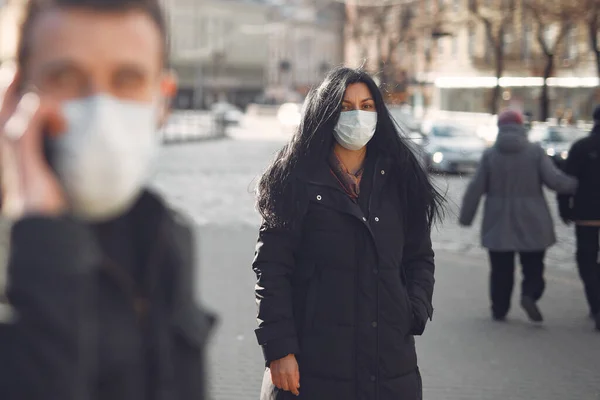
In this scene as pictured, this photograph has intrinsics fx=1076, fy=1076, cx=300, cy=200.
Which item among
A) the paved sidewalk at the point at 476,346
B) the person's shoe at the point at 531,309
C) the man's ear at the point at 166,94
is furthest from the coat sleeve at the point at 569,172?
the man's ear at the point at 166,94

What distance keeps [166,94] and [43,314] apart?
0.51 meters

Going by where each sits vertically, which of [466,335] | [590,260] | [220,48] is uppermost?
[220,48]

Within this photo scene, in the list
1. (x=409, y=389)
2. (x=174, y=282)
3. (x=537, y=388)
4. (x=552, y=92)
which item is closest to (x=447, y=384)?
(x=537, y=388)

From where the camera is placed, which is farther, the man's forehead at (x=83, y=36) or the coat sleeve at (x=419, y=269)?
the coat sleeve at (x=419, y=269)

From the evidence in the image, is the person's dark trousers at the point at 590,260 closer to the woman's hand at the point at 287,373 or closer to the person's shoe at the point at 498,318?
the person's shoe at the point at 498,318

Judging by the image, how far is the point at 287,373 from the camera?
3.71 metres

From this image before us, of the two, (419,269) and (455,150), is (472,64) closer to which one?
(455,150)

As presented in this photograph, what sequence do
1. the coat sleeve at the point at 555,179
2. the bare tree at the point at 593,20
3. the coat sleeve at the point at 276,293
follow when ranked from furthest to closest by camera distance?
the bare tree at the point at 593,20
the coat sleeve at the point at 555,179
the coat sleeve at the point at 276,293

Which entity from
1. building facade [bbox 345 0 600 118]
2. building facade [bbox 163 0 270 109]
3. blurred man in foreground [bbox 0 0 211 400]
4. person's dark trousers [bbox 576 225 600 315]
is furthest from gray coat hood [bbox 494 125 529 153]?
building facade [bbox 163 0 270 109]

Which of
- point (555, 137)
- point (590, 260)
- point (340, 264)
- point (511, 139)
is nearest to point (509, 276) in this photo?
point (590, 260)

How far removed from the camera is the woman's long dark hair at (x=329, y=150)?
390cm

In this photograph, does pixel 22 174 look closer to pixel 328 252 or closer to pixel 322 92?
pixel 328 252

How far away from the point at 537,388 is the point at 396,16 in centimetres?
5407

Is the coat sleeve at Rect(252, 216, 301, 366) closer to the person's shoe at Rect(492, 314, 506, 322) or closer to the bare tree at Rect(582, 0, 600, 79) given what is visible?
the person's shoe at Rect(492, 314, 506, 322)
